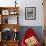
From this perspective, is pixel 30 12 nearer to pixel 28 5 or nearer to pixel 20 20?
pixel 28 5

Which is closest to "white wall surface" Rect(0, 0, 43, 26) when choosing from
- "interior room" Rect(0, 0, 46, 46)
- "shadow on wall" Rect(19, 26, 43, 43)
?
"interior room" Rect(0, 0, 46, 46)

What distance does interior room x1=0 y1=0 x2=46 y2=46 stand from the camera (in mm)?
5762

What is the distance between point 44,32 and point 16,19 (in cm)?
117

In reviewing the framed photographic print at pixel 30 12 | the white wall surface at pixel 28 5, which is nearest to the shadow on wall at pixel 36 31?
the white wall surface at pixel 28 5

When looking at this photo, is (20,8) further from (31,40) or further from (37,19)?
(31,40)

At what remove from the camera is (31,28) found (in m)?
5.83

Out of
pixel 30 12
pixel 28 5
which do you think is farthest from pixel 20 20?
pixel 28 5

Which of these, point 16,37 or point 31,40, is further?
point 16,37

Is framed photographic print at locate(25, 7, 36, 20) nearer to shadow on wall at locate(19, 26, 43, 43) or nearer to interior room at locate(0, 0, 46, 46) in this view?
interior room at locate(0, 0, 46, 46)

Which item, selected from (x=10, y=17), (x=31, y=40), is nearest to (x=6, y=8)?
(x=10, y=17)

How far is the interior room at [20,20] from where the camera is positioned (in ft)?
18.9

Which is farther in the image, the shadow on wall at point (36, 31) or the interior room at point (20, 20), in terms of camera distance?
the shadow on wall at point (36, 31)

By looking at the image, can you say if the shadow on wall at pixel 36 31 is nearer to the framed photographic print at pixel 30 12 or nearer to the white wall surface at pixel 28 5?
the white wall surface at pixel 28 5

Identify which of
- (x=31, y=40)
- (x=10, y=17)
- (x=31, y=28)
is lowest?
(x=31, y=40)
